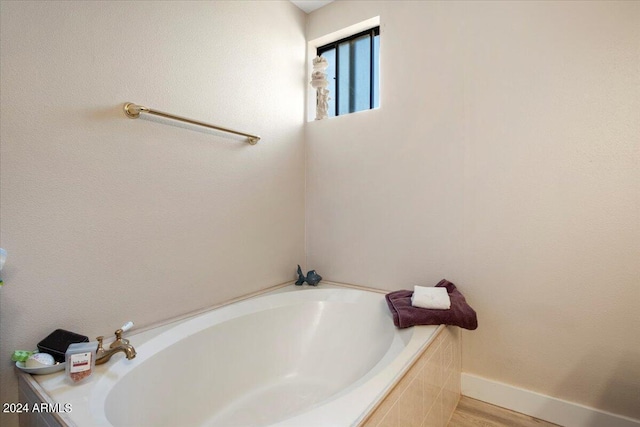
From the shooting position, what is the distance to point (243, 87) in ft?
5.83

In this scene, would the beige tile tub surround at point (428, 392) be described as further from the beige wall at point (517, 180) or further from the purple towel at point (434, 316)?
the beige wall at point (517, 180)

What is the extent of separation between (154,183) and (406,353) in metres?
1.30

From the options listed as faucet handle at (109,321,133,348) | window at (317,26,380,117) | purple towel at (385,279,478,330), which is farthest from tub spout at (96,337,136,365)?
window at (317,26,380,117)

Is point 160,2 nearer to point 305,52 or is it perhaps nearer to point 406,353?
point 305,52

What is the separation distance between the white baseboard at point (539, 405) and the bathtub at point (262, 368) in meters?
0.59

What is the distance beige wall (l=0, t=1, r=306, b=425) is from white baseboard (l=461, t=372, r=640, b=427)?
1322 mm

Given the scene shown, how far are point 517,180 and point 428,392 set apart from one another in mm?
1078

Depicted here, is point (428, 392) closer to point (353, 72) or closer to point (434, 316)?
point (434, 316)

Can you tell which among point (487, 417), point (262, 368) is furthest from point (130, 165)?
point (487, 417)

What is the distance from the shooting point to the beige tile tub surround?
0.88m

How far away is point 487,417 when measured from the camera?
1440 millimetres

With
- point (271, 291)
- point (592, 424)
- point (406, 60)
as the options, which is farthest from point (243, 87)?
point (592, 424)

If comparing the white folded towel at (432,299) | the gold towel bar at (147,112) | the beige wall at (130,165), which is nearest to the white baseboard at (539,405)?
the white folded towel at (432,299)

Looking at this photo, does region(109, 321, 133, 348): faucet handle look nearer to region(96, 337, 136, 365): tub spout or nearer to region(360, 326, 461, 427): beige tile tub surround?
region(96, 337, 136, 365): tub spout
